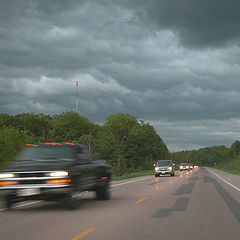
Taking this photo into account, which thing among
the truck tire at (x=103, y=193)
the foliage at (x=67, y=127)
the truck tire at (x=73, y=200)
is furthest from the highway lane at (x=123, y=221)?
the foliage at (x=67, y=127)

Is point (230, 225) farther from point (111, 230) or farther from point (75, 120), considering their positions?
point (75, 120)

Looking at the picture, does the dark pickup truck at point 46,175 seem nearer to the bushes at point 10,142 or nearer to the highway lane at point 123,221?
the highway lane at point 123,221

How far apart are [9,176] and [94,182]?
327 centimetres

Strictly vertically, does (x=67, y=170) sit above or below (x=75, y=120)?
below

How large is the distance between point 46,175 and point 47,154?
56.0 inches

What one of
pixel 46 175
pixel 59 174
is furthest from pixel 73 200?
pixel 46 175

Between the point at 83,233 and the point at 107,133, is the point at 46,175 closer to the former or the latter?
the point at 83,233

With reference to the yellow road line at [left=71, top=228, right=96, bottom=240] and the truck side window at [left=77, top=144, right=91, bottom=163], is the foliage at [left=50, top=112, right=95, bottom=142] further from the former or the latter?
the yellow road line at [left=71, top=228, right=96, bottom=240]

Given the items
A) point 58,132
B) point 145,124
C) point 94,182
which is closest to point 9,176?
point 94,182

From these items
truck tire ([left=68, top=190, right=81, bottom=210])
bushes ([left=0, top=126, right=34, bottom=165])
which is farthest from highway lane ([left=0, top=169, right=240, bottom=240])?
bushes ([left=0, top=126, right=34, bottom=165])

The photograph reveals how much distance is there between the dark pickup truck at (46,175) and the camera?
970 cm

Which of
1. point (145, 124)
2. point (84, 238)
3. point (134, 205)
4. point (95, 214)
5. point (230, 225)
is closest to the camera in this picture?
point (84, 238)

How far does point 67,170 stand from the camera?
9945 millimetres

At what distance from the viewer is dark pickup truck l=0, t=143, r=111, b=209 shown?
9.70 metres
